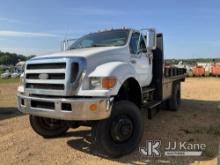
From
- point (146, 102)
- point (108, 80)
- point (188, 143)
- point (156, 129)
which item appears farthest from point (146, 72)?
point (108, 80)

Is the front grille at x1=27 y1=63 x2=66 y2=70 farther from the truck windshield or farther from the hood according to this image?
the truck windshield

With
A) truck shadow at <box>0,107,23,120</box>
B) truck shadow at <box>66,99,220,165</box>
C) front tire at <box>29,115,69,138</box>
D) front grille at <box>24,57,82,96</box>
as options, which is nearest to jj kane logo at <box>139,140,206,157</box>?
truck shadow at <box>66,99,220,165</box>

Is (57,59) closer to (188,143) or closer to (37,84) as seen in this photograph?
(37,84)

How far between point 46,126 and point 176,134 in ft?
9.48

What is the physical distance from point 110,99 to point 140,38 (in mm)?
2474

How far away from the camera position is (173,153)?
5.32 metres

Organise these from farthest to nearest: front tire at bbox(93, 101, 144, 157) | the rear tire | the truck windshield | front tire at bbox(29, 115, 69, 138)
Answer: the rear tire
the truck windshield
front tire at bbox(29, 115, 69, 138)
front tire at bbox(93, 101, 144, 157)

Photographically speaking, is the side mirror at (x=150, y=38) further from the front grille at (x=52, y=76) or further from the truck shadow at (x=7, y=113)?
the truck shadow at (x=7, y=113)

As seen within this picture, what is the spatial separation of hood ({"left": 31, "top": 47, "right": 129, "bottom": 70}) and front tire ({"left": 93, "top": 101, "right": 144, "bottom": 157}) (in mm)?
823

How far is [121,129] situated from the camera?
5035mm

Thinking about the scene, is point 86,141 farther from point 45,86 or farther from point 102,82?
point 102,82

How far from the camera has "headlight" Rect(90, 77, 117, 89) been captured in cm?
468

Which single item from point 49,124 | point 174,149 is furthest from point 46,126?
A: point 174,149

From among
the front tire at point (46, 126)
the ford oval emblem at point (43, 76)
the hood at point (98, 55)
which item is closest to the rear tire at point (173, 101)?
the hood at point (98, 55)
